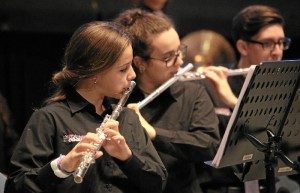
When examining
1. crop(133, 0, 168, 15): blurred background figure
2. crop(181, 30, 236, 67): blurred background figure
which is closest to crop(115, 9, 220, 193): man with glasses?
crop(133, 0, 168, 15): blurred background figure

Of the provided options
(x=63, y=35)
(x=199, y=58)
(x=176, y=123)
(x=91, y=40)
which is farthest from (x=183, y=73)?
(x=63, y=35)

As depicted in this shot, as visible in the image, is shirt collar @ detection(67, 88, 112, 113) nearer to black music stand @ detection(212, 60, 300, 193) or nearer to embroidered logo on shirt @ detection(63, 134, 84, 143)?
embroidered logo on shirt @ detection(63, 134, 84, 143)

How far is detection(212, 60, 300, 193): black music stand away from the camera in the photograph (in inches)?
105

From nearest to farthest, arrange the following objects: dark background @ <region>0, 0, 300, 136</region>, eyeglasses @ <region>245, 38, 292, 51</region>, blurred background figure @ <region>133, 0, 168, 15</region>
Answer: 1. eyeglasses @ <region>245, 38, 292, 51</region>
2. blurred background figure @ <region>133, 0, 168, 15</region>
3. dark background @ <region>0, 0, 300, 136</region>

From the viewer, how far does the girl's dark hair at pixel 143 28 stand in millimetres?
3176

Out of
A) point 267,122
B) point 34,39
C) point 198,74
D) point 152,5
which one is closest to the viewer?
point 267,122

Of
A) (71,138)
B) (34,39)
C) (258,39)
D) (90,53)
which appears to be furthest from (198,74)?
(34,39)

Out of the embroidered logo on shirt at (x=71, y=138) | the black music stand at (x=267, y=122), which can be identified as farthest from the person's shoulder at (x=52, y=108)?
the black music stand at (x=267, y=122)

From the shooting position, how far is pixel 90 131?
2.59m

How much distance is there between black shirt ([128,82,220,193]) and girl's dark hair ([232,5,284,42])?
730mm

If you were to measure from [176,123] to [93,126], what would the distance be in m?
0.64

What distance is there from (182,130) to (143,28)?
0.52 metres

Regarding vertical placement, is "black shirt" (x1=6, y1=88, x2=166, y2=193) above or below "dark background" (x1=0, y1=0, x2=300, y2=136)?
above

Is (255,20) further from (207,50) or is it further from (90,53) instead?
(90,53)
